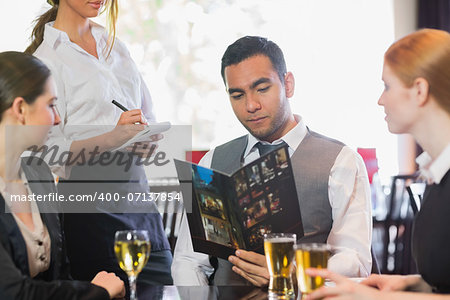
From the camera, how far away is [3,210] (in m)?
1.43

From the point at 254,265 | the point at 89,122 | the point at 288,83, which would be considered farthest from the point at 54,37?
the point at 254,265

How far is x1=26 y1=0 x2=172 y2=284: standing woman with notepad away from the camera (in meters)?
2.03

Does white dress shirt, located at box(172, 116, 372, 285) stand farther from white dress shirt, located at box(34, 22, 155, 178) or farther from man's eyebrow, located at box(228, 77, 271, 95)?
white dress shirt, located at box(34, 22, 155, 178)

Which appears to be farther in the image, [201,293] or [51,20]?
[51,20]

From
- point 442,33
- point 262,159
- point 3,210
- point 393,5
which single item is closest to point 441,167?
point 442,33

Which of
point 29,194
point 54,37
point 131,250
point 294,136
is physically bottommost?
point 131,250

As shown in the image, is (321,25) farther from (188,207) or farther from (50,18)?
(188,207)

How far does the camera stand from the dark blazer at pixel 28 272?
52.1 inches

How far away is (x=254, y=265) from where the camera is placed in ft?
5.29

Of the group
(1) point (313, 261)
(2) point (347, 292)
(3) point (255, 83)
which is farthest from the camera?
(3) point (255, 83)

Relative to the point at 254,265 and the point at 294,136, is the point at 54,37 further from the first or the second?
the point at 254,265

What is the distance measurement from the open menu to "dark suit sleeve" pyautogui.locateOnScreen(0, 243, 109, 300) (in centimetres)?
39

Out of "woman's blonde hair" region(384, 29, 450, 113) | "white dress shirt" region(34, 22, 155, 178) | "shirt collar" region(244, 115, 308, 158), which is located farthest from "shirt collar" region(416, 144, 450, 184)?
"white dress shirt" region(34, 22, 155, 178)

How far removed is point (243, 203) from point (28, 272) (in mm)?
552
